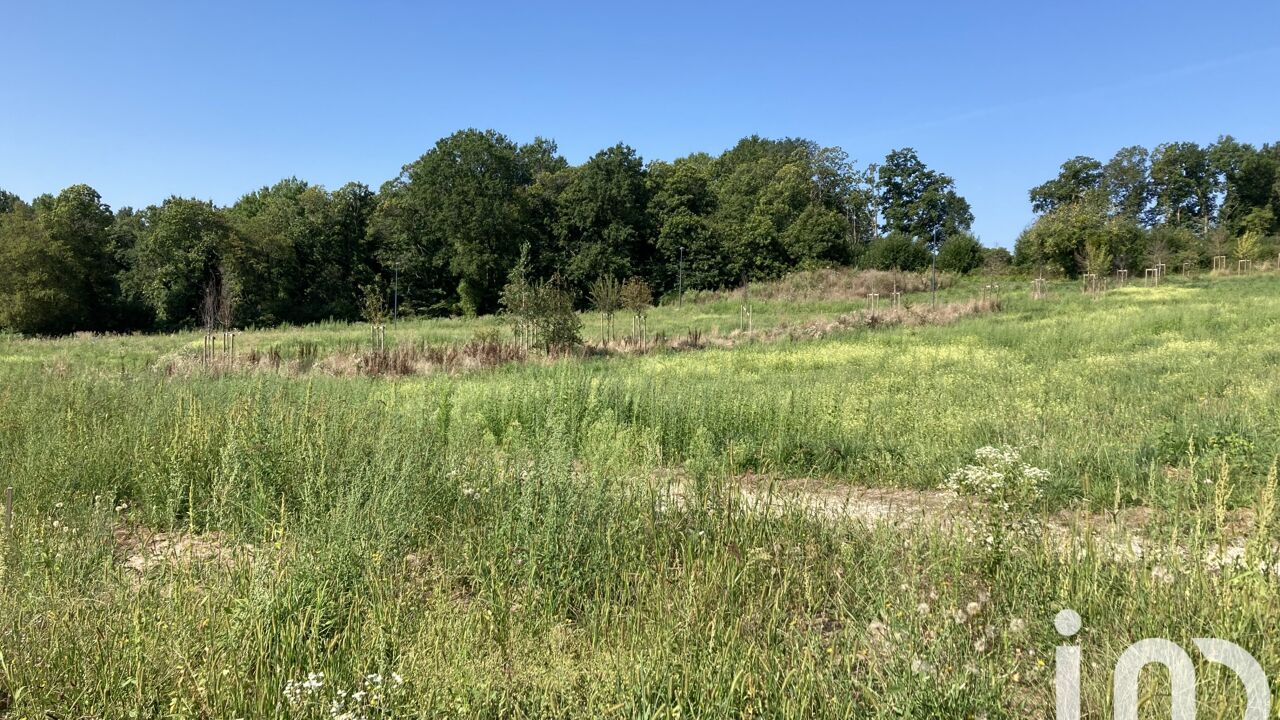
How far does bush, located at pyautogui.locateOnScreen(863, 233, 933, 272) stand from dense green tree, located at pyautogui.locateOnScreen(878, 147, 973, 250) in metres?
12.9

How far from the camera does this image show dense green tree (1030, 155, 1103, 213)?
82688 mm

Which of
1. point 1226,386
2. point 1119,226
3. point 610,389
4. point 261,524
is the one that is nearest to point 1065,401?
point 1226,386

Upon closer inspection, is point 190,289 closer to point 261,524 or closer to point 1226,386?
point 261,524

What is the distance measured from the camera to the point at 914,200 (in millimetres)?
70562

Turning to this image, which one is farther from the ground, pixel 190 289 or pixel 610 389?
pixel 190 289

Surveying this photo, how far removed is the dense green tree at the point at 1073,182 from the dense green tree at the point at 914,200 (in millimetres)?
21187

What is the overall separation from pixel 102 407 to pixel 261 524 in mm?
4449

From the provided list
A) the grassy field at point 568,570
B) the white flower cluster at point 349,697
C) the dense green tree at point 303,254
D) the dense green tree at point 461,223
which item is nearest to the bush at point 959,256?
the dense green tree at point 461,223

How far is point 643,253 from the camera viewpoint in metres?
58.5

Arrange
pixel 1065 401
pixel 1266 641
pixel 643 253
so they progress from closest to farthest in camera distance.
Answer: pixel 1266 641
pixel 1065 401
pixel 643 253

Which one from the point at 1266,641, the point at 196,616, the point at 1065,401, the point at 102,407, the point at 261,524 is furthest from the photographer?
the point at 1065,401

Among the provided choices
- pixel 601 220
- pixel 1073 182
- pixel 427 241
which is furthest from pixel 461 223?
pixel 1073 182
